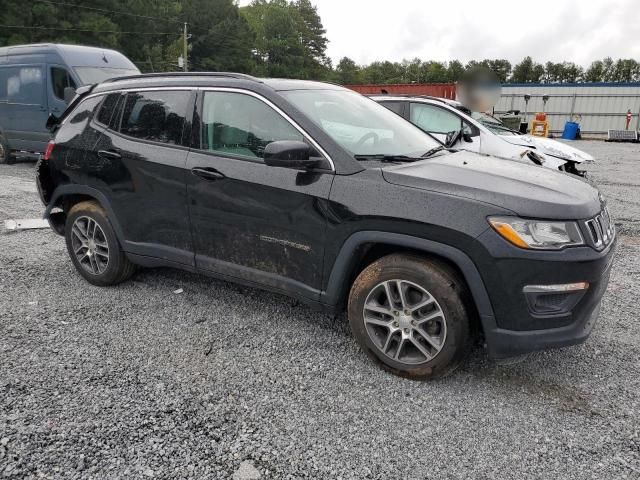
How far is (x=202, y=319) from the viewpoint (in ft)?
12.4

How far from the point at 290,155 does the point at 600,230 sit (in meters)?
1.79

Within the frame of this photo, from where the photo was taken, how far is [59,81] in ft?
32.8

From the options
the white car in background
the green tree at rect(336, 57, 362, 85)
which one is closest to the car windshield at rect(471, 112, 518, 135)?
the white car in background

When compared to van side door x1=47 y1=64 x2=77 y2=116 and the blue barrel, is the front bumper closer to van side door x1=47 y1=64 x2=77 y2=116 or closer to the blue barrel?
van side door x1=47 y1=64 x2=77 y2=116

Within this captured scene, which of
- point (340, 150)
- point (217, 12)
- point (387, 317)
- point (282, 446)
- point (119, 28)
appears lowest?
point (282, 446)

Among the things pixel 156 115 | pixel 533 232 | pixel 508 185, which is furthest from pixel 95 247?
pixel 533 232

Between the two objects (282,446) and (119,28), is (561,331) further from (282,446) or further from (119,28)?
(119,28)

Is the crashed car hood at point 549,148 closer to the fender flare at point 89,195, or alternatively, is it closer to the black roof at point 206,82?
the black roof at point 206,82

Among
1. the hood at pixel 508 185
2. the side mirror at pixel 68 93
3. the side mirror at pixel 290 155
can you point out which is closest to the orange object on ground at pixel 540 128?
the side mirror at pixel 68 93

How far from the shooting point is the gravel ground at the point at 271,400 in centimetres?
233

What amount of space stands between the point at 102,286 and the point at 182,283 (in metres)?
0.67

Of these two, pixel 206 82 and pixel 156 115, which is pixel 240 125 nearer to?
pixel 206 82

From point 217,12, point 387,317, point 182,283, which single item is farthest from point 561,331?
point 217,12

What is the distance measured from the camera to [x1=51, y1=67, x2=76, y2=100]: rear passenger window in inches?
391
